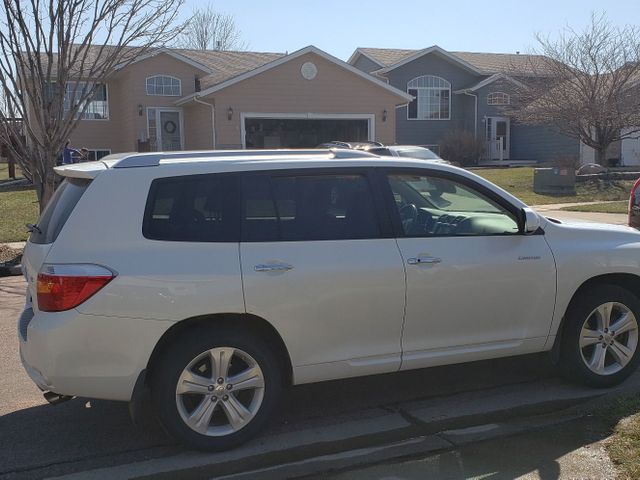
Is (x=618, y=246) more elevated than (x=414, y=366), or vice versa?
(x=618, y=246)

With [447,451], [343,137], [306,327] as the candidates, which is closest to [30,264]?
[306,327]

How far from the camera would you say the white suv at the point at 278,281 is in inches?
143

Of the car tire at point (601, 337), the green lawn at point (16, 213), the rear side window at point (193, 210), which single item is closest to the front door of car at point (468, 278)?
the car tire at point (601, 337)

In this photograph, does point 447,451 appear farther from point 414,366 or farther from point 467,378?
point 467,378

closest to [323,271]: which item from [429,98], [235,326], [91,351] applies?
[235,326]

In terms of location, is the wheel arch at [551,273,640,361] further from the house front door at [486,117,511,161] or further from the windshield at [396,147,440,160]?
the house front door at [486,117,511,161]

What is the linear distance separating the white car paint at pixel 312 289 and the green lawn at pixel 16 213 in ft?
31.9

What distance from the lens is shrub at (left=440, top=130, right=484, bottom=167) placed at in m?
31.7

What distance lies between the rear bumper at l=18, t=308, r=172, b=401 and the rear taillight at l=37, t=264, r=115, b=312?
0.21ft

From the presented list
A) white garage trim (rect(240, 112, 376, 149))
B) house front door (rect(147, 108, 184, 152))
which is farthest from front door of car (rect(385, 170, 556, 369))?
house front door (rect(147, 108, 184, 152))

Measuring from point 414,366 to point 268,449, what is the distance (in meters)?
1.09

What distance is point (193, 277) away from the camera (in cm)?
370

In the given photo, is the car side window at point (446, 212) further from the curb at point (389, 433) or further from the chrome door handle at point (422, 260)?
the curb at point (389, 433)

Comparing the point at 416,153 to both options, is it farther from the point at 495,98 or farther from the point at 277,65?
the point at 495,98
